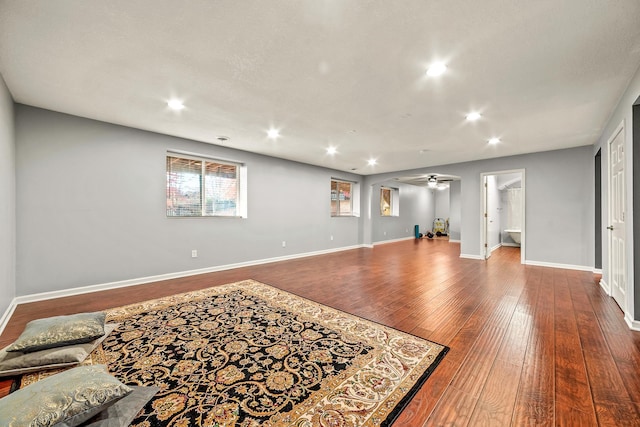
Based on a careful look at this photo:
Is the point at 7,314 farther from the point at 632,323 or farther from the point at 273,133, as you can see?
the point at 632,323

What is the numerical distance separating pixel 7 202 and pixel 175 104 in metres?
2.10

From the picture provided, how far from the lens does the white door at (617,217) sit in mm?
Result: 3031

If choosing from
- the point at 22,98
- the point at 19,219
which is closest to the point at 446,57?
the point at 22,98

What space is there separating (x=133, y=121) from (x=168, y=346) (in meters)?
3.34

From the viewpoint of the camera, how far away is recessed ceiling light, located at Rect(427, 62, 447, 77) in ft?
7.73

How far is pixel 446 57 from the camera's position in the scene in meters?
2.24

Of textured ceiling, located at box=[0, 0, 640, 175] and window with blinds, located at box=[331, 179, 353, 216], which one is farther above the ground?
textured ceiling, located at box=[0, 0, 640, 175]

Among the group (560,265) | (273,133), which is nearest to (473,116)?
(273,133)

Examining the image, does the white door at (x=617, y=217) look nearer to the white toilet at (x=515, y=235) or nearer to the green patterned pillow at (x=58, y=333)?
the green patterned pillow at (x=58, y=333)

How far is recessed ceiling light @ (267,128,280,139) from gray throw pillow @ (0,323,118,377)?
136 inches

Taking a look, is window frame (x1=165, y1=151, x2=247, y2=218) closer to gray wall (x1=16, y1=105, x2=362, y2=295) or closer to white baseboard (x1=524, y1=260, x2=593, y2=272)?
gray wall (x1=16, y1=105, x2=362, y2=295)

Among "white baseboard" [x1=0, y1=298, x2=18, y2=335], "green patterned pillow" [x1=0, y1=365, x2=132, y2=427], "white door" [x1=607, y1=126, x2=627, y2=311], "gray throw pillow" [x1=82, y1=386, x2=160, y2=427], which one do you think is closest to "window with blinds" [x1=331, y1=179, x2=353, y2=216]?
"white door" [x1=607, y1=126, x2=627, y2=311]

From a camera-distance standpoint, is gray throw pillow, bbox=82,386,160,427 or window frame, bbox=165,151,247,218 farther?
window frame, bbox=165,151,247,218

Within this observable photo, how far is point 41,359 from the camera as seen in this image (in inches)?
75.3
